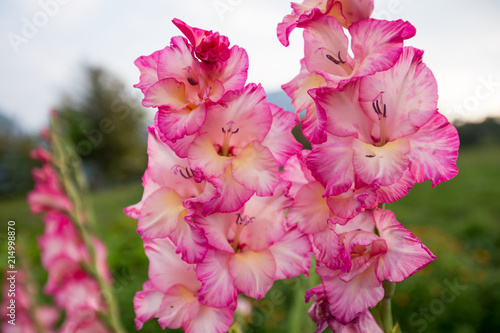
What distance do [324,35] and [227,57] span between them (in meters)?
0.13

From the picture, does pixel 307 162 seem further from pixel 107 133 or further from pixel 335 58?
pixel 107 133

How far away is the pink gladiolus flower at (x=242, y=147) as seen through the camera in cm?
47

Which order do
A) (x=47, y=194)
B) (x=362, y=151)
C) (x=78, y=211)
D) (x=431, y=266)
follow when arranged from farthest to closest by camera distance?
(x=431, y=266) < (x=47, y=194) < (x=78, y=211) < (x=362, y=151)

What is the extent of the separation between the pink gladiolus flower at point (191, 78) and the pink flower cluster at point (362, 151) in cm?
10

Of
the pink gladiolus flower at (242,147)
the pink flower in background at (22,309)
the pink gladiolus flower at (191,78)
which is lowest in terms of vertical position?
the pink flower in background at (22,309)

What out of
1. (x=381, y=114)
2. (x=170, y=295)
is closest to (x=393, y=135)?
(x=381, y=114)

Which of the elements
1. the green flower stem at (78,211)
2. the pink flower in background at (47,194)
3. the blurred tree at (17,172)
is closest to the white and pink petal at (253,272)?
the green flower stem at (78,211)

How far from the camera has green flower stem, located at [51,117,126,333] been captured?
1.19m

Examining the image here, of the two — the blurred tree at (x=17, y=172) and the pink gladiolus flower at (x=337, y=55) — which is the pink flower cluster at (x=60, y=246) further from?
the blurred tree at (x=17, y=172)

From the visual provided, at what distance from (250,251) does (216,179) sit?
Result: 0.13 m

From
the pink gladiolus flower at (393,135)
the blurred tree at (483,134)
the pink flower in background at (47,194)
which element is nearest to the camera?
the pink gladiolus flower at (393,135)

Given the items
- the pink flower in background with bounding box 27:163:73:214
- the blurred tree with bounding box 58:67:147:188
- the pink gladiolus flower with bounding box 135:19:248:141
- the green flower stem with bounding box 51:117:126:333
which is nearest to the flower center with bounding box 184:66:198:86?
the pink gladiolus flower with bounding box 135:19:248:141

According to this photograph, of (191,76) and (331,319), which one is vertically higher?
(191,76)

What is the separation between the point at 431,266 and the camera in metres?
2.97
